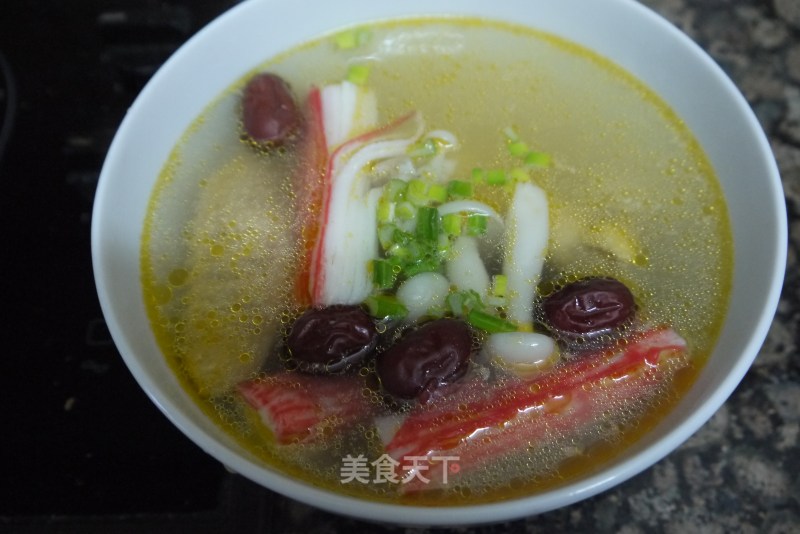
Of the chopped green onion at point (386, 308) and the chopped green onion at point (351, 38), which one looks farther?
the chopped green onion at point (351, 38)

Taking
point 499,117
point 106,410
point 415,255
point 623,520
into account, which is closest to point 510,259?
point 415,255

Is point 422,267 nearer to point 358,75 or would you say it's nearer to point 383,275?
point 383,275

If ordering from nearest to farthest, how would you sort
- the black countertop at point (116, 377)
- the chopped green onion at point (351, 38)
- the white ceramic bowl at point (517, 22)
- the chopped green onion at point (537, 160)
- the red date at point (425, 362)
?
the white ceramic bowl at point (517, 22)
the red date at point (425, 362)
the black countertop at point (116, 377)
the chopped green onion at point (537, 160)
the chopped green onion at point (351, 38)

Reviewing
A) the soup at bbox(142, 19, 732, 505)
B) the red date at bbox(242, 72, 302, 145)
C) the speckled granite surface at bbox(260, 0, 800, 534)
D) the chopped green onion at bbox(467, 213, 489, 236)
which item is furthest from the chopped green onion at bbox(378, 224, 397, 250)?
the speckled granite surface at bbox(260, 0, 800, 534)

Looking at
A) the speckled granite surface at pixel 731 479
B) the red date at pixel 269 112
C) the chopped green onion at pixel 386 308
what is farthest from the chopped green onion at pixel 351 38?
the speckled granite surface at pixel 731 479

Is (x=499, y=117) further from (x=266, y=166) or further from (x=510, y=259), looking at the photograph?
(x=266, y=166)

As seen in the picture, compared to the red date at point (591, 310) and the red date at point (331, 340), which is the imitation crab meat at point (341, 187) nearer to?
the red date at point (331, 340)

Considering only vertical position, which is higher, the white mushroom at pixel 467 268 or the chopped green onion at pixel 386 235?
the chopped green onion at pixel 386 235
